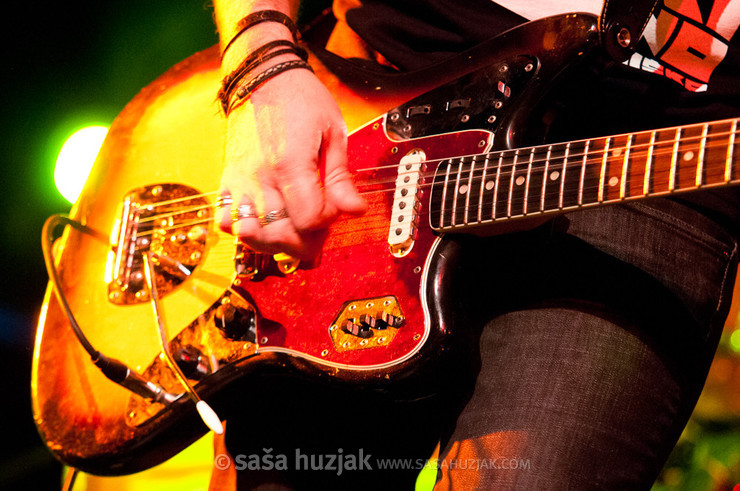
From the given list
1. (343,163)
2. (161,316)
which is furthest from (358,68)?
(161,316)

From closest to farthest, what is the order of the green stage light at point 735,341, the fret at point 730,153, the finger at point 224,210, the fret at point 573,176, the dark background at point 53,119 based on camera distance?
1. the fret at point 730,153
2. the fret at point 573,176
3. the finger at point 224,210
4. the dark background at point 53,119
5. the green stage light at point 735,341

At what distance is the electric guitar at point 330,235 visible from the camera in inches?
30.3

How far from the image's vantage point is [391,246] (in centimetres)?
91

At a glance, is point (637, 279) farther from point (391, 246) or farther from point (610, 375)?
point (391, 246)

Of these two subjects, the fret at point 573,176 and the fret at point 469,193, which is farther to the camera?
the fret at point 469,193

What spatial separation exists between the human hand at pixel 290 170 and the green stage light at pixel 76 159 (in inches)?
38.0

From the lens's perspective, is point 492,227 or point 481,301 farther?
point 481,301

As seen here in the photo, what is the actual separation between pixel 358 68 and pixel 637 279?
0.62m

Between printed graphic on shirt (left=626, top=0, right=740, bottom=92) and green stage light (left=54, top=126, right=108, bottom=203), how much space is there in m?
1.48

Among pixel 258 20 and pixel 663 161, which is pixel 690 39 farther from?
pixel 258 20

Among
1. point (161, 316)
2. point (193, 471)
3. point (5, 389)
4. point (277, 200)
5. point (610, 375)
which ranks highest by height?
point (277, 200)

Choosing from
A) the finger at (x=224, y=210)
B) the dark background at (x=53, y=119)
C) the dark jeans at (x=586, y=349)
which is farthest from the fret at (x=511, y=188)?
the dark background at (x=53, y=119)

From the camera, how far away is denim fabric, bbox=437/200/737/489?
2.68 ft

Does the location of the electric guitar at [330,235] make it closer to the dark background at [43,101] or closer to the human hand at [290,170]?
the human hand at [290,170]
